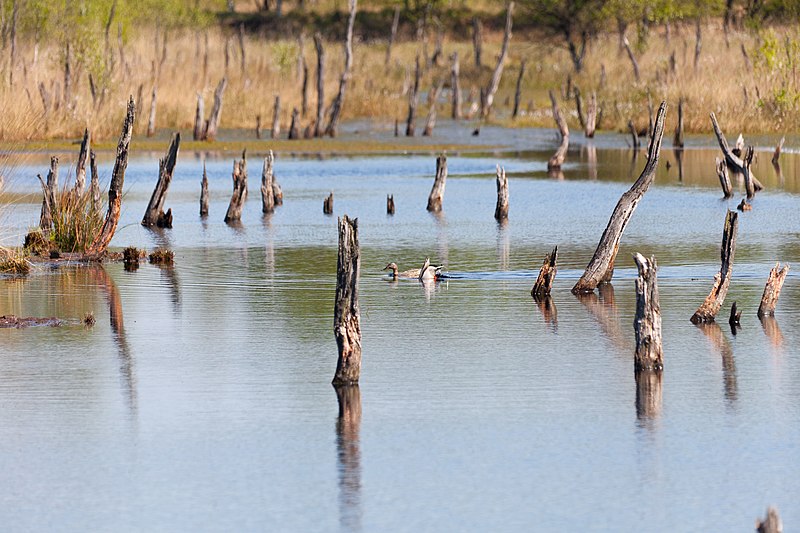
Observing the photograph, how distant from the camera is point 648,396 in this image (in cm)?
1038

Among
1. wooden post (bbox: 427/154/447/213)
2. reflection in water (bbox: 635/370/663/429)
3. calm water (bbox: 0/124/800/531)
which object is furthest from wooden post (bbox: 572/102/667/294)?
wooden post (bbox: 427/154/447/213)

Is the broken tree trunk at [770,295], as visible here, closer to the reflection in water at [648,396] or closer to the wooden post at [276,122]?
the reflection in water at [648,396]

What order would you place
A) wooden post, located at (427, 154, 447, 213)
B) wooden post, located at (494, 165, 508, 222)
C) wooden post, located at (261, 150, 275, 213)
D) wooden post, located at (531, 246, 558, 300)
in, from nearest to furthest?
1. wooden post, located at (531, 246, 558, 300)
2. wooden post, located at (494, 165, 508, 222)
3. wooden post, located at (261, 150, 275, 213)
4. wooden post, located at (427, 154, 447, 213)

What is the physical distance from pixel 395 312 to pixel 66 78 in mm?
24577

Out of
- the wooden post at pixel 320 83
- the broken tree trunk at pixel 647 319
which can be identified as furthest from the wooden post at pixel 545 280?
the wooden post at pixel 320 83

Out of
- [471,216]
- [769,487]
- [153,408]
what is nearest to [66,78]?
[471,216]

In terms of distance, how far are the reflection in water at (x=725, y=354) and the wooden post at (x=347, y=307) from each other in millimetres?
2526

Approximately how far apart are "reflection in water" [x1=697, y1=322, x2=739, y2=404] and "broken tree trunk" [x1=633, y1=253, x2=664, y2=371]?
489 millimetres

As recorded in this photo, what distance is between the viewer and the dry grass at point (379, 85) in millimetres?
37219

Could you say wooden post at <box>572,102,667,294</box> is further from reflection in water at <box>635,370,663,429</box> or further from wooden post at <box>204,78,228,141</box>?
wooden post at <box>204,78,228,141</box>

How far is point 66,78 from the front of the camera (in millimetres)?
36688

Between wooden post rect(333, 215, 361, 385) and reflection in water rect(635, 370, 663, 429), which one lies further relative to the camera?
wooden post rect(333, 215, 361, 385)

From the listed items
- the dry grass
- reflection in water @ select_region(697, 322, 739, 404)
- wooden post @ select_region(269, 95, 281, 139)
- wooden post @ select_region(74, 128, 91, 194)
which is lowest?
reflection in water @ select_region(697, 322, 739, 404)

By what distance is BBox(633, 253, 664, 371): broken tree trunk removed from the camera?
1071cm
